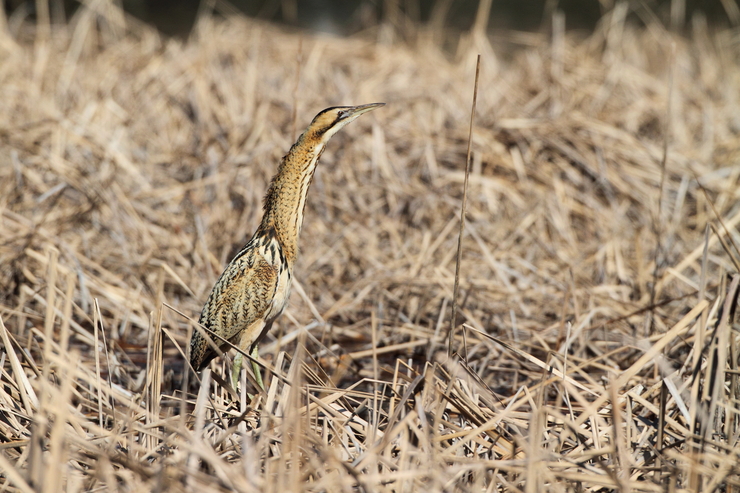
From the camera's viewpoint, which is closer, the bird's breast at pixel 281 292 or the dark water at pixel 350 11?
the bird's breast at pixel 281 292

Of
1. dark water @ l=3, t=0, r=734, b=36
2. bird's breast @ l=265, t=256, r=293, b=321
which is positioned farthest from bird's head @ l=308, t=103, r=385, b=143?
dark water @ l=3, t=0, r=734, b=36

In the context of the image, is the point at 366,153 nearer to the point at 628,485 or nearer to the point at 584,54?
the point at 584,54

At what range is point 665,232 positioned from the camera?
3.97 m

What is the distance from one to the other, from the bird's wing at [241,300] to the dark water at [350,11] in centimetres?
718

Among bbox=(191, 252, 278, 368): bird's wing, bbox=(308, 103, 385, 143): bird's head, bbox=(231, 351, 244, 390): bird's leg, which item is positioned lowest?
bbox=(231, 351, 244, 390): bird's leg

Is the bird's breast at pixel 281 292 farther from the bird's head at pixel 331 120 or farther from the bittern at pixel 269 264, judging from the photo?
the bird's head at pixel 331 120

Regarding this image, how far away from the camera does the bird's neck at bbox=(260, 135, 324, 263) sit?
244 cm

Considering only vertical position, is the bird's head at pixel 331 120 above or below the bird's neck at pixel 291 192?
above

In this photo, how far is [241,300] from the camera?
2475 mm

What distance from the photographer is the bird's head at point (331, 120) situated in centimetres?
239

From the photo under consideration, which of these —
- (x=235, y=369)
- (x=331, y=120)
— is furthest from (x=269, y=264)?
(x=331, y=120)

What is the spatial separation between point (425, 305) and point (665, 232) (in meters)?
1.46

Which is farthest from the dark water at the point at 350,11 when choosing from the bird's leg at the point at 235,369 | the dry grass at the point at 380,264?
the bird's leg at the point at 235,369

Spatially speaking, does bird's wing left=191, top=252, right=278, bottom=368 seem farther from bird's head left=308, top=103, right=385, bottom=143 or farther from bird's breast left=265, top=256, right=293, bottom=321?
bird's head left=308, top=103, right=385, bottom=143
